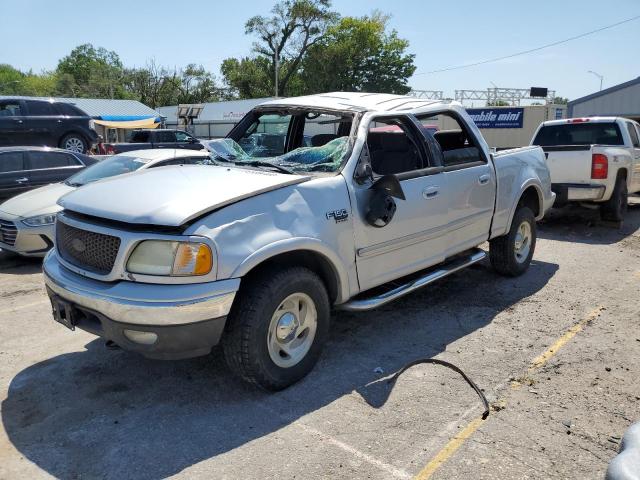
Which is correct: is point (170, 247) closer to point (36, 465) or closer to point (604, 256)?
point (36, 465)

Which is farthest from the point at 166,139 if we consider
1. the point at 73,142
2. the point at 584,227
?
the point at 584,227

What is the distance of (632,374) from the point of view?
3889 millimetres

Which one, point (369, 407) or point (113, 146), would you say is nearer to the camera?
point (369, 407)

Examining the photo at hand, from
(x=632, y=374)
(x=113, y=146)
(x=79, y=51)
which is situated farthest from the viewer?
(x=79, y=51)

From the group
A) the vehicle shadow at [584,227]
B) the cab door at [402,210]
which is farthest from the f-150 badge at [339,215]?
the vehicle shadow at [584,227]

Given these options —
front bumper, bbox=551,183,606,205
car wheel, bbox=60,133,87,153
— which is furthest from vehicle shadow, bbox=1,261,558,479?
car wheel, bbox=60,133,87,153

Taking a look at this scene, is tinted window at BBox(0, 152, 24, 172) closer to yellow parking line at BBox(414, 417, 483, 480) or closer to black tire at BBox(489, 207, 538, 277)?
black tire at BBox(489, 207, 538, 277)

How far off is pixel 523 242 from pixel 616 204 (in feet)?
13.0

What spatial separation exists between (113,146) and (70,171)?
11.7 m

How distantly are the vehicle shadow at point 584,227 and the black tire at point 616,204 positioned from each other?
170mm

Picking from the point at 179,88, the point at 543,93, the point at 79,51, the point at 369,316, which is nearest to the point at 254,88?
the point at 179,88

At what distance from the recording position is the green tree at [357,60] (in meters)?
58.1

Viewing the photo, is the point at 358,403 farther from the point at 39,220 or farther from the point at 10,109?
the point at 10,109

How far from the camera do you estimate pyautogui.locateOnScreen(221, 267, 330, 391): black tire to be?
128 inches
